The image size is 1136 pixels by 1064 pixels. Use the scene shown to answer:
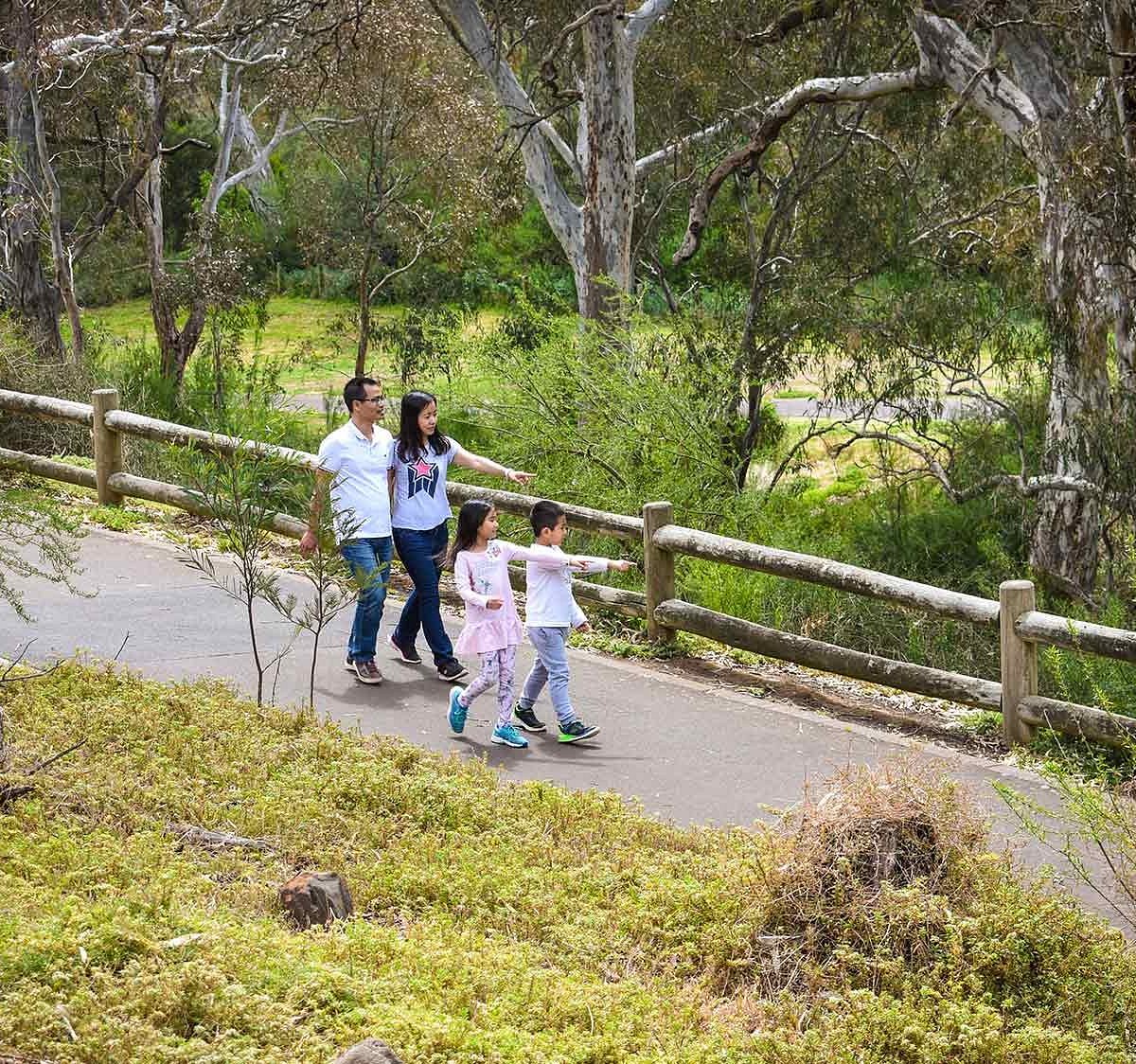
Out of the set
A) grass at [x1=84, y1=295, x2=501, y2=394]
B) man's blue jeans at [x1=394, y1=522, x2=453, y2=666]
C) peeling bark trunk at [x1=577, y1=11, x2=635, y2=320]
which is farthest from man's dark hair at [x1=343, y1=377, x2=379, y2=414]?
grass at [x1=84, y1=295, x2=501, y2=394]

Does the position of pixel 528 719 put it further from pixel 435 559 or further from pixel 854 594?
pixel 854 594

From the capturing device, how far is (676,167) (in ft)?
80.3

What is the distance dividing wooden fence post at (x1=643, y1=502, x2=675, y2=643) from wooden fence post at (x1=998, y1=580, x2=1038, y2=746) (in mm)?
2630

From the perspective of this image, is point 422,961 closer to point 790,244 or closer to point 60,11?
point 790,244

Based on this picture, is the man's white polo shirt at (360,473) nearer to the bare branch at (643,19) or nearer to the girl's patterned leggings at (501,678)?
the girl's patterned leggings at (501,678)

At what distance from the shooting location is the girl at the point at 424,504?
9633 mm

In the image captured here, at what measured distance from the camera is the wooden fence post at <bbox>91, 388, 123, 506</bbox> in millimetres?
14383

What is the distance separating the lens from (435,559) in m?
9.81

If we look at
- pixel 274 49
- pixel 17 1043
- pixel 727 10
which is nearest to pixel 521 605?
pixel 17 1043

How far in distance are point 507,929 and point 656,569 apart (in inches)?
189

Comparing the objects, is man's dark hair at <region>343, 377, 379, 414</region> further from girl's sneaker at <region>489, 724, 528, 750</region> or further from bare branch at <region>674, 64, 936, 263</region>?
bare branch at <region>674, 64, 936, 263</region>

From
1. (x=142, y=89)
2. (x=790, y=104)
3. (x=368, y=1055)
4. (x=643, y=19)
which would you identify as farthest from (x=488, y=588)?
(x=142, y=89)

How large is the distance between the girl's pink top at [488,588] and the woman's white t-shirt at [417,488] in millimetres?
1108

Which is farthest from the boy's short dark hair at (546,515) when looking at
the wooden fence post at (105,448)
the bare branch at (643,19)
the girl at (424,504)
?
the bare branch at (643,19)
